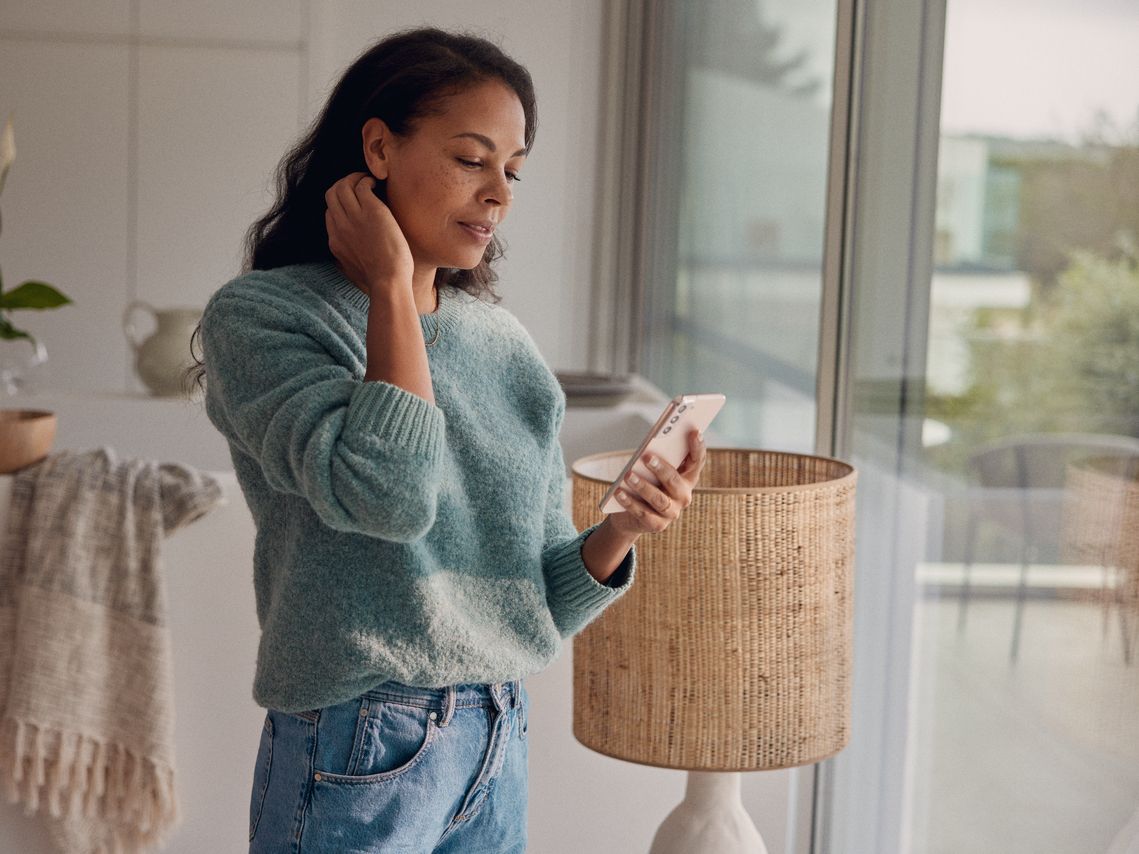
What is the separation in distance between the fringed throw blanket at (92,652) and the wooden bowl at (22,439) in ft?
0.09

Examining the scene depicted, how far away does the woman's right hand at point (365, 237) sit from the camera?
108cm

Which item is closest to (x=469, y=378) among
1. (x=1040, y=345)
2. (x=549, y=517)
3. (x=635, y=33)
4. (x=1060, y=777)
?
(x=549, y=517)

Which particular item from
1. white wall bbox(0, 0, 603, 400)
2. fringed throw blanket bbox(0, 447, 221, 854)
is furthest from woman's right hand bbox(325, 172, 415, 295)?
white wall bbox(0, 0, 603, 400)

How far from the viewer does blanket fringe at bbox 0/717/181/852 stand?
6.10ft

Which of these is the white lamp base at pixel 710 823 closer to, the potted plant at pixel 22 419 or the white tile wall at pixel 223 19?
the potted plant at pixel 22 419

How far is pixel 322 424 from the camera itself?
0.99 m

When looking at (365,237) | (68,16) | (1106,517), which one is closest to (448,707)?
(365,237)

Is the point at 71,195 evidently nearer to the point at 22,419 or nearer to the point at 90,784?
the point at 22,419

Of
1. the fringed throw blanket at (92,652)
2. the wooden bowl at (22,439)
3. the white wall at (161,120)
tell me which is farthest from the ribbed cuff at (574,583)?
the white wall at (161,120)

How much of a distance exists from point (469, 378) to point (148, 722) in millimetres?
990

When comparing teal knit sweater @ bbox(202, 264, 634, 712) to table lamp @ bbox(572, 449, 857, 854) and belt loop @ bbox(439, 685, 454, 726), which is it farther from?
table lamp @ bbox(572, 449, 857, 854)

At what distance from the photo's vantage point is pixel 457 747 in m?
1.13

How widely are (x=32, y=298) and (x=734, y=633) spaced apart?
1.22m

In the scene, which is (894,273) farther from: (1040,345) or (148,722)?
(148,722)
